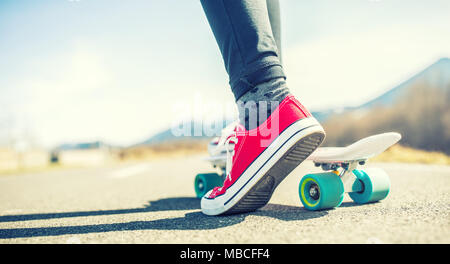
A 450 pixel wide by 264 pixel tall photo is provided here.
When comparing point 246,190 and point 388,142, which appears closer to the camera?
point 246,190

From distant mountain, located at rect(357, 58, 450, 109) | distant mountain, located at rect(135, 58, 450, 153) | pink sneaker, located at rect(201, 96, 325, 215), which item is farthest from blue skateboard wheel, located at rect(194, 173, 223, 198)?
distant mountain, located at rect(357, 58, 450, 109)

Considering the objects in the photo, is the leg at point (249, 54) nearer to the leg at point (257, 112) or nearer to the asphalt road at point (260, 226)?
the leg at point (257, 112)

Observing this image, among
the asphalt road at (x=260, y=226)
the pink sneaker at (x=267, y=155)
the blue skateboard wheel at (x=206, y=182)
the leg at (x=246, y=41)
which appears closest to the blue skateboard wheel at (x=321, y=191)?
the asphalt road at (x=260, y=226)

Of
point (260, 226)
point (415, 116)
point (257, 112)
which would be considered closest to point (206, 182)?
point (257, 112)

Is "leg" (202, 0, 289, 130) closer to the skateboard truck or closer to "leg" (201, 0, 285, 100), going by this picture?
"leg" (201, 0, 285, 100)

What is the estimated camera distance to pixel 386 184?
176 centimetres

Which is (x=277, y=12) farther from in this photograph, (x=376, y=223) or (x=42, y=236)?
(x=42, y=236)

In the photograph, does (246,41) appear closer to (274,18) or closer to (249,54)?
(249,54)

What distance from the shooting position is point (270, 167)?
1401 millimetres

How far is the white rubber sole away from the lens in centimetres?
138

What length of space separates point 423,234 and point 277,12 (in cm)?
139

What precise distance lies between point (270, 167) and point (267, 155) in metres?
0.05

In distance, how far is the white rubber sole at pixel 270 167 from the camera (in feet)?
4.51
